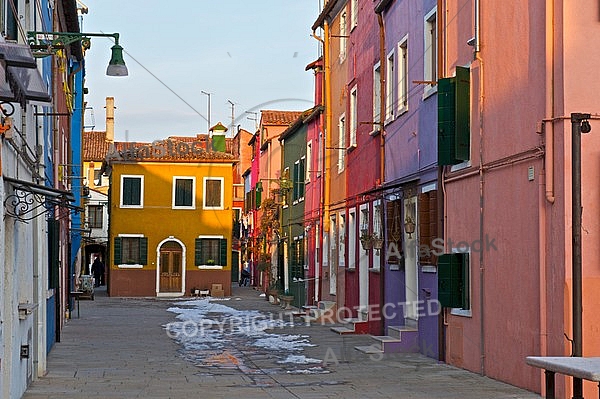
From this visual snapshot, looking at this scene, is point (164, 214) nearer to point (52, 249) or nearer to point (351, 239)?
point (351, 239)

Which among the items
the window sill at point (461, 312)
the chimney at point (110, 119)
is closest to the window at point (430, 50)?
the window sill at point (461, 312)

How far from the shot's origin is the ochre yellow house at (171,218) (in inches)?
1858

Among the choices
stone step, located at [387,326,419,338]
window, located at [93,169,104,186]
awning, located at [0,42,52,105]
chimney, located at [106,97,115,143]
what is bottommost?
stone step, located at [387,326,419,338]

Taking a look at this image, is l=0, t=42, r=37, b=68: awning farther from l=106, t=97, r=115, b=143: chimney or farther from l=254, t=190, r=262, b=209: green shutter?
l=106, t=97, r=115, b=143: chimney

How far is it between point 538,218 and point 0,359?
671 centimetres

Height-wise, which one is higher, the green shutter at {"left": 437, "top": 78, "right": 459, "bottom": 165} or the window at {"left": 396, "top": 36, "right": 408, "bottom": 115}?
the window at {"left": 396, "top": 36, "right": 408, "bottom": 115}

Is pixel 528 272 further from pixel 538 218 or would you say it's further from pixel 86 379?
pixel 86 379

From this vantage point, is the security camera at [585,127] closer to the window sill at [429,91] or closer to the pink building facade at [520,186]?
the pink building facade at [520,186]

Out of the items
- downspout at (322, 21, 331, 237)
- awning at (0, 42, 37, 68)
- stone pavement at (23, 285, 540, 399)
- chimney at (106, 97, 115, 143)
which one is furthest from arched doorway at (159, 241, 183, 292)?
awning at (0, 42, 37, 68)

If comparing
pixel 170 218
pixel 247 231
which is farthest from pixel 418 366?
pixel 247 231

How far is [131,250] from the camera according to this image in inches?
1859

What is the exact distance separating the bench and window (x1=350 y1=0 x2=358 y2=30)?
59.5ft

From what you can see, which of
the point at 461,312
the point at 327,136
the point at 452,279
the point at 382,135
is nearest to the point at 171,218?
the point at 327,136

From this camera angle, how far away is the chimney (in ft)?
246
